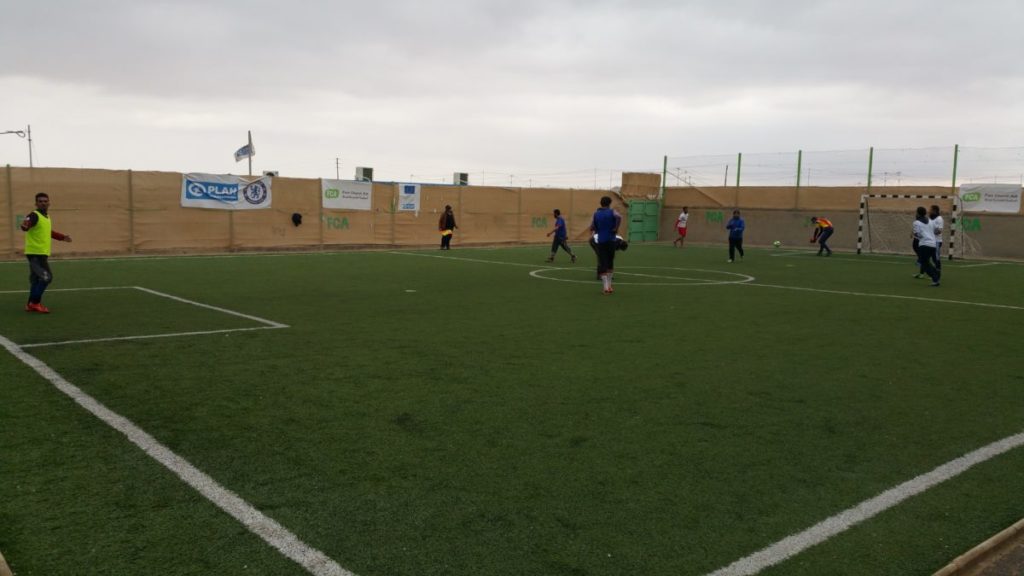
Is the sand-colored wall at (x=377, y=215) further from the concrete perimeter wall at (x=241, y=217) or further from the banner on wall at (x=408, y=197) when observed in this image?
the banner on wall at (x=408, y=197)

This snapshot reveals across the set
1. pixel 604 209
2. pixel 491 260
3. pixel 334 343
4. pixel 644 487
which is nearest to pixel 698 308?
pixel 604 209

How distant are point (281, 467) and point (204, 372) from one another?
3000mm

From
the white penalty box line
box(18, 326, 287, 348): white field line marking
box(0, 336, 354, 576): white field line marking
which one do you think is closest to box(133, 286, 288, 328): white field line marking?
the white penalty box line

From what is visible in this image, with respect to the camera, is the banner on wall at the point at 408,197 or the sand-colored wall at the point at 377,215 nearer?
the sand-colored wall at the point at 377,215

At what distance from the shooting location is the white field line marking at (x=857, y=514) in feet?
12.6

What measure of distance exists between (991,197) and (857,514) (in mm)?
30848

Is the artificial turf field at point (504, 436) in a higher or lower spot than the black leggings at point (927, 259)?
lower

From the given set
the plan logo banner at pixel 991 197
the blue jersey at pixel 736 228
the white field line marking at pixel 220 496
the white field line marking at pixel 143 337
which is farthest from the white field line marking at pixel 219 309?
the plan logo banner at pixel 991 197

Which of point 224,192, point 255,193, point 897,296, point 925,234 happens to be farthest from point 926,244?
point 224,192

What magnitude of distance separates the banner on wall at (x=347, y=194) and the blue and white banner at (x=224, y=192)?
7.46 feet

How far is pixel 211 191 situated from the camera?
25891mm

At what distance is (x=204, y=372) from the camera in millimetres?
7629

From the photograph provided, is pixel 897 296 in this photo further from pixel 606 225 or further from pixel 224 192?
pixel 224 192

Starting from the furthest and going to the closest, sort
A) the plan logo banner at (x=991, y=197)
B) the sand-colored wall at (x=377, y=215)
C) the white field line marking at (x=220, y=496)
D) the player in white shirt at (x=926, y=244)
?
the plan logo banner at (x=991, y=197), the sand-colored wall at (x=377, y=215), the player in white shirt at (x=926, y=244), the white field line marking at (x=220, y=496)
